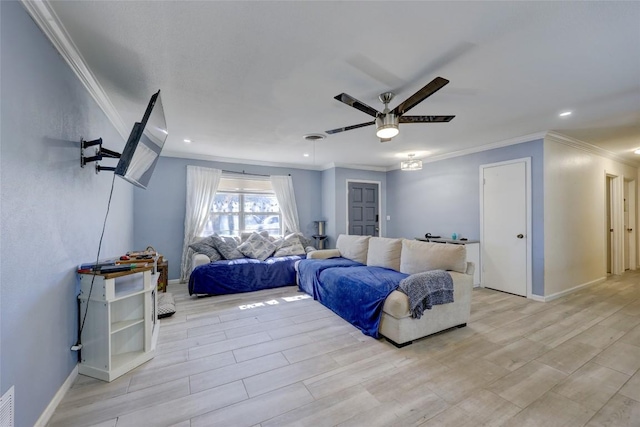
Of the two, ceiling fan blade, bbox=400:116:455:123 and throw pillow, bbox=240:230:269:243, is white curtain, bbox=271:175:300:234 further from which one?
ceiling fan blade, bbox=400:116:455:123

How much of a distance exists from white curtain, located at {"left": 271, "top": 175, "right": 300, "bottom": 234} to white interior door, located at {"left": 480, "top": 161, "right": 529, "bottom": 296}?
3652 mm

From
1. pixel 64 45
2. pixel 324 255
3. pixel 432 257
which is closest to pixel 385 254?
pixel 432 257

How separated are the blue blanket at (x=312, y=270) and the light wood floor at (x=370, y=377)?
0.75 meters

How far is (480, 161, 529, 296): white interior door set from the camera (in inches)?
154

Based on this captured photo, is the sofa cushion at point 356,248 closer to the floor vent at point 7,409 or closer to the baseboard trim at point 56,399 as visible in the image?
the baseboard trim at point 56,399

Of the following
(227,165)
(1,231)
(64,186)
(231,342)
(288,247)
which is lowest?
(231,342)

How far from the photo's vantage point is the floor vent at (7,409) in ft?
3.90

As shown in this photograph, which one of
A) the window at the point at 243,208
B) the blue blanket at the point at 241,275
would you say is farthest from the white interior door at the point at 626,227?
the window at the point at 243,208

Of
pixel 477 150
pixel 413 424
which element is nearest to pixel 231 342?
pixel 413 424

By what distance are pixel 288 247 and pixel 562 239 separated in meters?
4.50

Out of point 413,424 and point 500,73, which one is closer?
point 413,424

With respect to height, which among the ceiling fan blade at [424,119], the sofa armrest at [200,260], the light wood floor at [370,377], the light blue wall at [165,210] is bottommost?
the light wood floor at [370,377]

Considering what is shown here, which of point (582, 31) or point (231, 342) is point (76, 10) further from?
point (582, 31)

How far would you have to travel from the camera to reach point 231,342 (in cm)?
256
